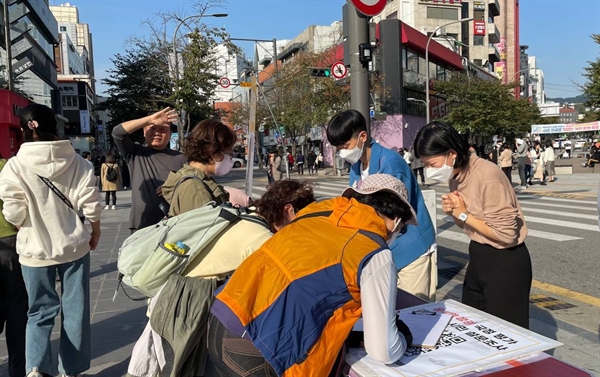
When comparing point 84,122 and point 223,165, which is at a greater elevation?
point 84,122

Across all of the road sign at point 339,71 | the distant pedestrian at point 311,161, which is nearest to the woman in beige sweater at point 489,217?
the road sign at point 339,71

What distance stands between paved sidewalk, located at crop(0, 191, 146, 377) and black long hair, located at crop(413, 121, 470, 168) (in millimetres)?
2638

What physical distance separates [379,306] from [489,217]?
1247 mm

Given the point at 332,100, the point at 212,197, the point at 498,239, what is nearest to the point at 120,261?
the point at 212,197

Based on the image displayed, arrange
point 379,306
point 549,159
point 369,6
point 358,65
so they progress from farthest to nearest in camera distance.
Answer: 1. point 549,159
2. point 358,65
3. point 369,6
4. point 379,306

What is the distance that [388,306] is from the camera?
1.70 m

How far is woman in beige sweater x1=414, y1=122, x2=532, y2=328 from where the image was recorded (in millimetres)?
2645

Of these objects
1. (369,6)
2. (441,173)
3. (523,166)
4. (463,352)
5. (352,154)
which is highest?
(369,6)

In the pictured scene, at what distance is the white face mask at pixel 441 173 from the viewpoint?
277cm

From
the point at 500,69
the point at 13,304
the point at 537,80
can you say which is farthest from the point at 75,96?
the point at 537,80

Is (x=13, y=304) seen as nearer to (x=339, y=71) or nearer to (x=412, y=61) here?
(x=339, y=71)

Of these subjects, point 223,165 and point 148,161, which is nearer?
point 223,165

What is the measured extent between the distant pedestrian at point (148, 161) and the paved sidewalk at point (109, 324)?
103 cm

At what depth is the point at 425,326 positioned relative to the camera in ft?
6.90
